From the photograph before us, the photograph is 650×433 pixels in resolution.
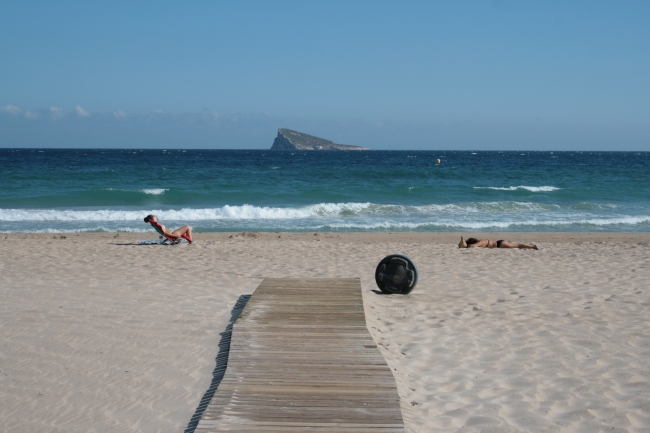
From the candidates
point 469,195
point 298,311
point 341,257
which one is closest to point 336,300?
point 298,311

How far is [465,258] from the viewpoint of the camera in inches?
437

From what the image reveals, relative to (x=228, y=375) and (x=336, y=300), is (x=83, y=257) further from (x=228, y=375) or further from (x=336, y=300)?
(x=228, y=375)

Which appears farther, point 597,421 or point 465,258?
point 465,258

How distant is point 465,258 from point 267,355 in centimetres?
729

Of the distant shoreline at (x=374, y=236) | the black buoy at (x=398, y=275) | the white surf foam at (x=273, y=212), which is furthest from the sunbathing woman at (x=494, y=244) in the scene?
the white surf foam at (x=273, y=212)

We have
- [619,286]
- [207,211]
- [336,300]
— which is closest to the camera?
[336,300]

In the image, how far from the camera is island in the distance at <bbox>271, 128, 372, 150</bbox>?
135250 millimetres

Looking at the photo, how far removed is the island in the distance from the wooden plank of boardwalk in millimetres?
128582

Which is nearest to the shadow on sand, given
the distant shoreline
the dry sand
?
the dry sand

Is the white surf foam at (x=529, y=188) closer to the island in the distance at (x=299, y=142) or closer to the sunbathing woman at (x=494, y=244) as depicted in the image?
the sunbathing woman at (x=494, y=244)

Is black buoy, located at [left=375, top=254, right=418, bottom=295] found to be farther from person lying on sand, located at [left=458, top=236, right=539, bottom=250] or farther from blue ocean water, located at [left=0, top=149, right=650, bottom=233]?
blue ocean water, located at [left=0, top=149, right=650, bottom=233]

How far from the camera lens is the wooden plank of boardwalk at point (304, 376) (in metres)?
3.31

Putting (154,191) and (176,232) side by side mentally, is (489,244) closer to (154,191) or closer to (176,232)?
(176,232)

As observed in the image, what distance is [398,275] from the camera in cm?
751
